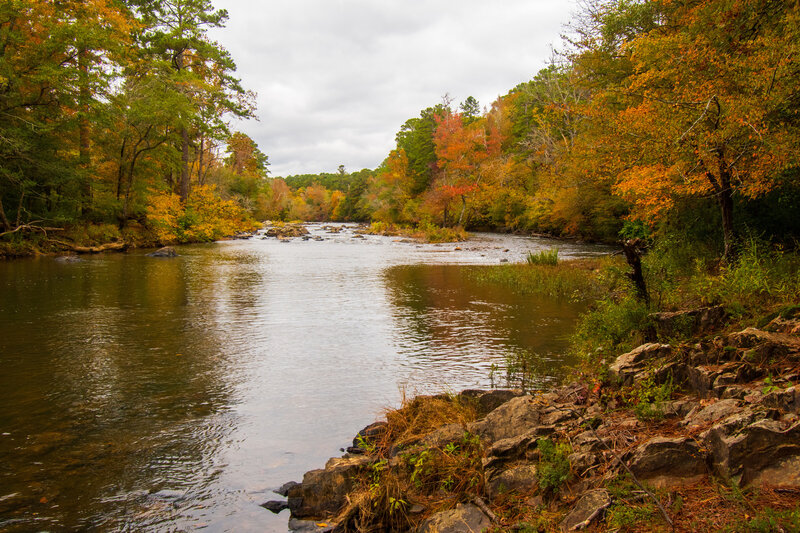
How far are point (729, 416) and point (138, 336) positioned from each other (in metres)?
11.0

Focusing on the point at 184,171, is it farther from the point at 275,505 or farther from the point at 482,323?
the point at 275,505

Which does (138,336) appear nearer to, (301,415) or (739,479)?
(301,415)

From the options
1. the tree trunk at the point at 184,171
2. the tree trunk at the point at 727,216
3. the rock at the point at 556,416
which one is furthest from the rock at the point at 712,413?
the tree trunk at the point at 184,171

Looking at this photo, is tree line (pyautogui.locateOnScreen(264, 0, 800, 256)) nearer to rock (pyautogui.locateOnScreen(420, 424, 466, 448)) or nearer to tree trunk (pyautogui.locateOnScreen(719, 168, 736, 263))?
tree trunk (pyautogui.locateOnScreen(719, 168, 736, 263))

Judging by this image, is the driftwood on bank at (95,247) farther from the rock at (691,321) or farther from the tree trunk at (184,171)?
the rock at (691,321)

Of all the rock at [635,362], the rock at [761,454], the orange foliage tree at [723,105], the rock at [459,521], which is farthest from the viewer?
the orange foliage tree at [723,105]

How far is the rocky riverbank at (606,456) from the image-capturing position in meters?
3.33

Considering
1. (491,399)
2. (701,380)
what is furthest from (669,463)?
(491,399)

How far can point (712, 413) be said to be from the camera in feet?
13.9

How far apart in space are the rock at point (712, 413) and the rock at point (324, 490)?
3.09 metres

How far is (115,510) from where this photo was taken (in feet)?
14.7

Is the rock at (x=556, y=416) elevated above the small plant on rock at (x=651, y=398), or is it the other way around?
the small plant on rock at (x=651, y=398)

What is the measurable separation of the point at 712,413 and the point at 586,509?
1672mm

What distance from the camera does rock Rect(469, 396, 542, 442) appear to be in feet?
16.2
